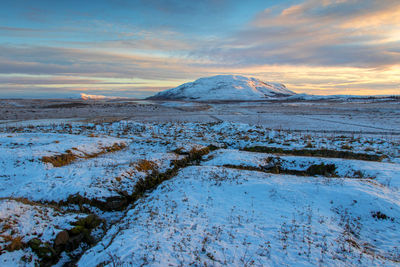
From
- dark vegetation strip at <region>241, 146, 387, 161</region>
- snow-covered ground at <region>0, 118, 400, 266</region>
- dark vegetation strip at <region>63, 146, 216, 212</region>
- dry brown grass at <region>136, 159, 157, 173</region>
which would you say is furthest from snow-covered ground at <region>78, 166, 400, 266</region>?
dark vegetation strip at <region>241, 146, 387, 161</region>

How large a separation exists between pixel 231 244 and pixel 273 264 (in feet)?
3.87

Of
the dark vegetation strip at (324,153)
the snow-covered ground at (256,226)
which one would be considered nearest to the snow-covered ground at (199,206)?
the snow-covered ground at (256,226)

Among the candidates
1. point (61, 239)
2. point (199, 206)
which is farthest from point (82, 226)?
point (199, 206)

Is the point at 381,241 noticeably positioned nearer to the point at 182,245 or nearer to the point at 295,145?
the point at 182,245

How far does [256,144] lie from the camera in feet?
68.0

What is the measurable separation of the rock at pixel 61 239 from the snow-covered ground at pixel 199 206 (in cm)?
Answer: 24

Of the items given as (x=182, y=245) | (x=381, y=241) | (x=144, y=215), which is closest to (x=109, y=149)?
(x=144, y=215)

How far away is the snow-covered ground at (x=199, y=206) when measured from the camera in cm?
617

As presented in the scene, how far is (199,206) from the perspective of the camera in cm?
898

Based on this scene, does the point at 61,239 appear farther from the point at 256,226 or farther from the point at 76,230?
the point at 256,226

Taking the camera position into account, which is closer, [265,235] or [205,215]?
[265,235]

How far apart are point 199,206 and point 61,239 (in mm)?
4550

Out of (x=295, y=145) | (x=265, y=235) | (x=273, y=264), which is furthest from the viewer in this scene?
(x=295, y=145)

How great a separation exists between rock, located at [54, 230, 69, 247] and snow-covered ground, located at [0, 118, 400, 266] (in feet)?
0.79
